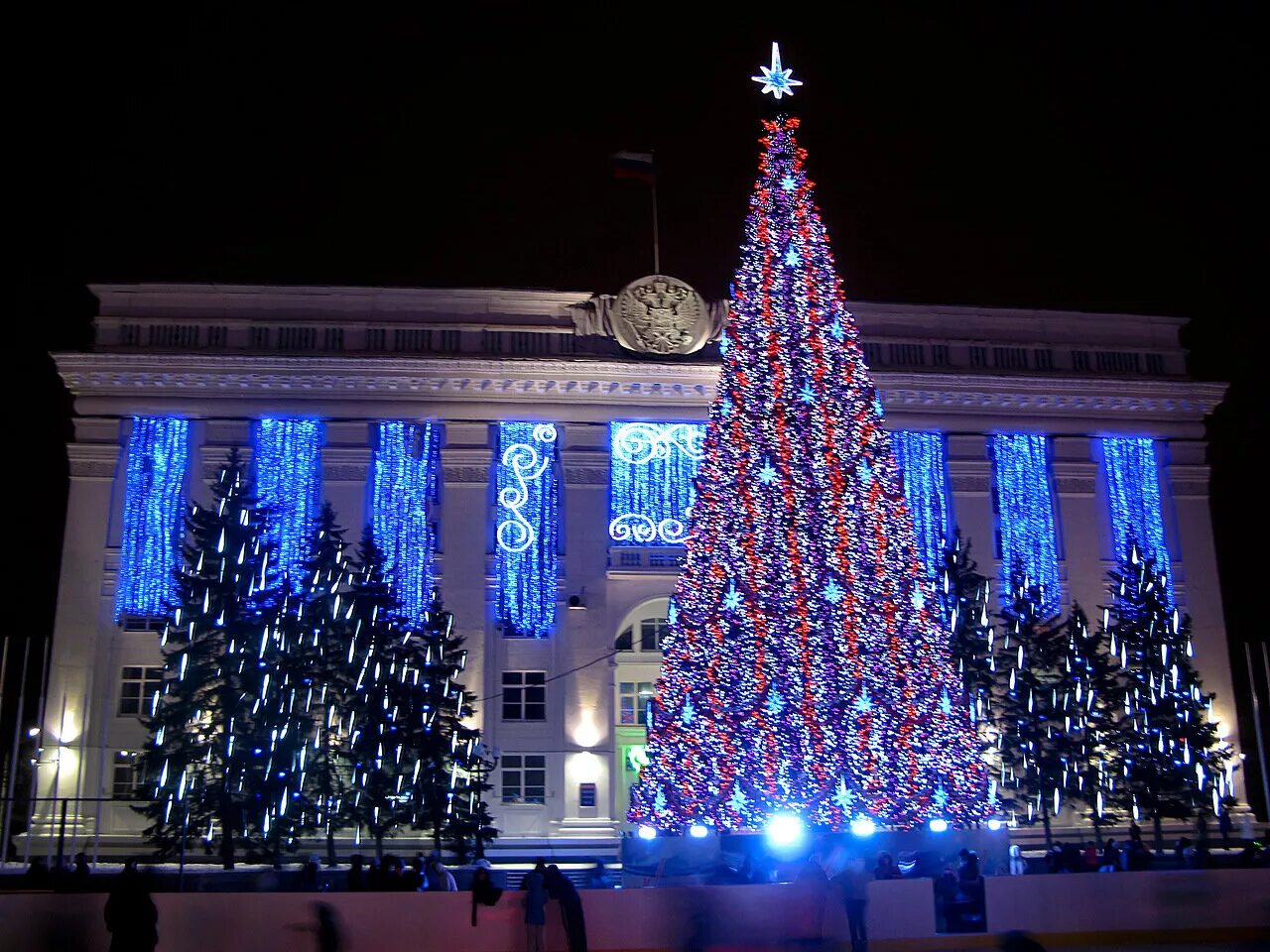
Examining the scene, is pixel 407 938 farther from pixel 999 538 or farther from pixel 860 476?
pixel 999 538

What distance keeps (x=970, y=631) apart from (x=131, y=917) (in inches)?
1110

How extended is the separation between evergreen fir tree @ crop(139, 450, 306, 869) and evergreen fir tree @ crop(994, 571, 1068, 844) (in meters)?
18.0

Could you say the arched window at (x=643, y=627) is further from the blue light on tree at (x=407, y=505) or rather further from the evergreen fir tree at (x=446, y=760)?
the evergreen fir tree at (x=446, y=760)

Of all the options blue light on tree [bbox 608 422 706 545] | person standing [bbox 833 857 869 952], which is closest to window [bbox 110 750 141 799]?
blue light on tree [bbox 608 422 706 545]

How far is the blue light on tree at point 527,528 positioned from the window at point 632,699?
2.83 m

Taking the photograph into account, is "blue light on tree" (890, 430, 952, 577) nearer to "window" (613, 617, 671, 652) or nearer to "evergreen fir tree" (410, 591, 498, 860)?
"window" (613, 617, 671, 652)

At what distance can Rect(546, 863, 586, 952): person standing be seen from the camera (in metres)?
16.8

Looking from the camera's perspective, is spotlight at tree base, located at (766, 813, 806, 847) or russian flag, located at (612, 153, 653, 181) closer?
spotlight at tree base, located at (766, 813, 806, 847)

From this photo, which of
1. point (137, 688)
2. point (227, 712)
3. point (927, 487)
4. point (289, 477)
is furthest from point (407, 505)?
point (927, 487)

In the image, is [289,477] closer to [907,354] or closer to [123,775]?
[123,775]

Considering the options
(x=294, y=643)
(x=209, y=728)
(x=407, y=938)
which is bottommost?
(x=407, y=938)

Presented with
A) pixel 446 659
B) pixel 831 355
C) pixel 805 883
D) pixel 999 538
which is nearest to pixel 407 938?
pixel 805 883

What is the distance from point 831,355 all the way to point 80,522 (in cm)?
2460

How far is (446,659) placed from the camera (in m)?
35.9
